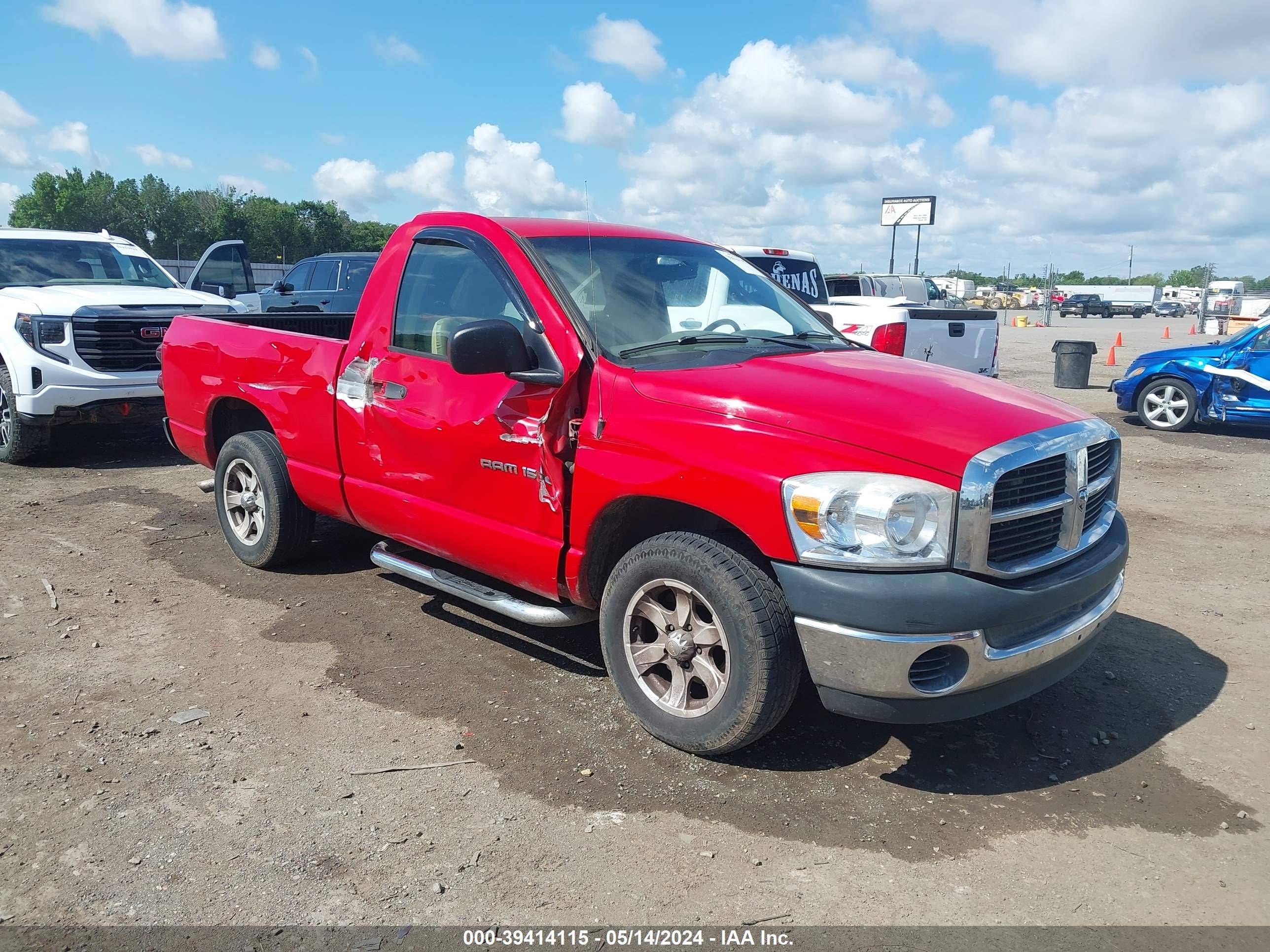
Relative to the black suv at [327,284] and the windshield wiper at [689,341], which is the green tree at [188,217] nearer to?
the black suv at [327,284]

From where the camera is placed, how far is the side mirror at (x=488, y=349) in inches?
138

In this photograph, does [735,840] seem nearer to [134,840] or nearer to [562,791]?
[562,791]

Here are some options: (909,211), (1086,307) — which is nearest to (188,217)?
(909,211)

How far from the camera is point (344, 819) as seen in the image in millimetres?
3121

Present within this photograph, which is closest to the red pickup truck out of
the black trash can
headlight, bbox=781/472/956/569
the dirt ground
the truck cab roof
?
headlight, bbox=781/472/956/569

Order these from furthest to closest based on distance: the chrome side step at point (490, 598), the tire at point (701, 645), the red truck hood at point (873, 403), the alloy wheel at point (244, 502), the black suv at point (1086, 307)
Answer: the black suv at point (1086, 307), the alloy wheel at point (244, 502), the chrome side step at point (490, 598), the tire at point (701, 645), the red truck hood at point (873, 403)

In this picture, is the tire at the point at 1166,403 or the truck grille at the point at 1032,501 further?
the tire at the point at 1166,403

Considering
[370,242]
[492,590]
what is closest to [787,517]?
[492,590]

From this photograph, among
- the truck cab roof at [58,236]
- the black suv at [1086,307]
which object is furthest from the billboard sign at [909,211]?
the truck cab roof at [58,236]

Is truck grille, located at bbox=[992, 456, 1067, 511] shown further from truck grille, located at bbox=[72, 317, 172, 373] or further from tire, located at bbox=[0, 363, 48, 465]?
tire, located at bbox=[0, 363, 48, 465]

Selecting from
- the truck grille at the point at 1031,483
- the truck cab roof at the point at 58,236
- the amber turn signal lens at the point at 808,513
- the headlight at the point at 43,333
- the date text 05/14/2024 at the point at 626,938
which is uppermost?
the truck cab roof at the point at 58,236

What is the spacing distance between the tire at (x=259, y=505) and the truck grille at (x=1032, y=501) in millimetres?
3750

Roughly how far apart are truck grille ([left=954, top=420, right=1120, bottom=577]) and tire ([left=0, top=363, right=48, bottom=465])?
8105 millimetres

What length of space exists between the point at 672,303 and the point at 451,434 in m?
1.11
